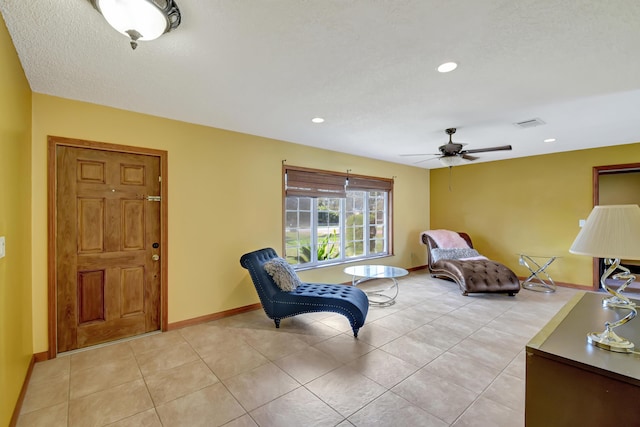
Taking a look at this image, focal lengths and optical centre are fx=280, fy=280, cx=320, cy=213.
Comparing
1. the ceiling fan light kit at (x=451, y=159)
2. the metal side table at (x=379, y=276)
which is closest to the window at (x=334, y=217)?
the metal side table at (x=379, y=276)

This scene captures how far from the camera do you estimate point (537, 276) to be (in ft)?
16.9

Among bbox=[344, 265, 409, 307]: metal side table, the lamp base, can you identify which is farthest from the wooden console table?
bbox=[344, 265, 409, 307]: metal side table

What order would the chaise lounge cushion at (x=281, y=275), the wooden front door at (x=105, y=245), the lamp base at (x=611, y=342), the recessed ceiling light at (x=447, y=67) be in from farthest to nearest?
the chaise lounge cushion at (x=281, y=275)
the wooden front door at (x=105, y=245)
the recessed ceiling light at (x=447, y=67)
the lamp base at (x=611, y=342)

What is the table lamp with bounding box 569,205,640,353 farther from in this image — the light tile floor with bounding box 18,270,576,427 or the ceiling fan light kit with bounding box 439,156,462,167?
the ceiling fan light kit with bounding box 439,156,462,167

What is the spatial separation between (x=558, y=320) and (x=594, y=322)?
0.55 ft

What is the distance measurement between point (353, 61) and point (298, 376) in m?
2.49

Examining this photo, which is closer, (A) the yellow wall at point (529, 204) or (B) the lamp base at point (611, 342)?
(B) the lamp base at point (611, 342)

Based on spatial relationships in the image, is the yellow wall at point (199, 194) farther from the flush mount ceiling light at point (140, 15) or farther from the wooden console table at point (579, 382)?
the wooden console table at point (579, 382)

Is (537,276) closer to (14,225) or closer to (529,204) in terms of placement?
(529,204)

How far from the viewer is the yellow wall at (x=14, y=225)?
5.34ft

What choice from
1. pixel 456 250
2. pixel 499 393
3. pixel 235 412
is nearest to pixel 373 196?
pixel 456 250

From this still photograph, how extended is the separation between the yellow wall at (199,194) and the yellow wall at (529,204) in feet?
12.9

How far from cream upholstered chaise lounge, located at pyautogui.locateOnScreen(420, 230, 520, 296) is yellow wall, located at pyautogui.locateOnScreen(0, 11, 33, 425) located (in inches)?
200

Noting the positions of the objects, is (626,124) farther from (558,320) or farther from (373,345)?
(373,345)
